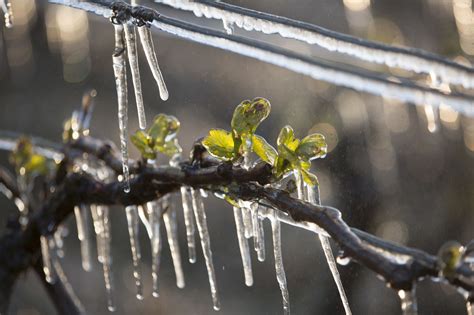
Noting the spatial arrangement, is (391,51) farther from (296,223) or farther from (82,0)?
(82,0)

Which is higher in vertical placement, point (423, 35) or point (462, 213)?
point (423, 35)

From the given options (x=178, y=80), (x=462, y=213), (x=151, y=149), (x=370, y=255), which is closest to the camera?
(x=370, y=255)

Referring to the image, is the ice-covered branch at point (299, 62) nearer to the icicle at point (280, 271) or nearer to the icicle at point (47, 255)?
the icicle at point (280, 271)

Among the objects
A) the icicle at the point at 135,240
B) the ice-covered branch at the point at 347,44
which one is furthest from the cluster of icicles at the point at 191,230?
the ice-covered branch at the point at 347,44

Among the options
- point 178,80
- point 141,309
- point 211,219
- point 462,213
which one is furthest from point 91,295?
point 462,213

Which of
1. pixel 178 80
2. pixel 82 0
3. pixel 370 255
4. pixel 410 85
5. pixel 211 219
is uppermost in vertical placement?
pixel 178 80

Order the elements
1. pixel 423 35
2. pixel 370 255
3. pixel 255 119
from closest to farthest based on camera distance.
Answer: pixel 370 255 < pixel 255 119 < pixel 423 35
